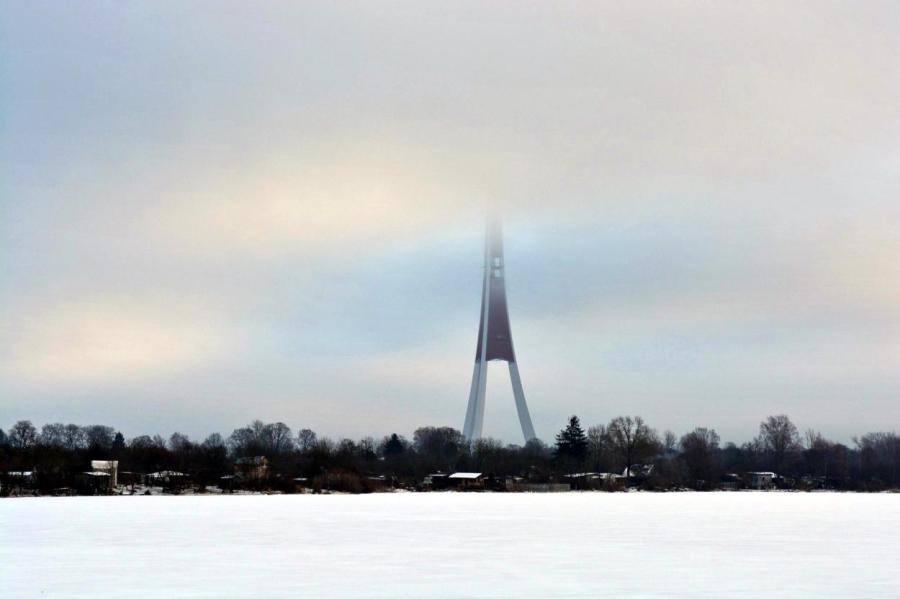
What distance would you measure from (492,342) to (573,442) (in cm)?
2941

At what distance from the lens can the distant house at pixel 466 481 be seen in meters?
84.1

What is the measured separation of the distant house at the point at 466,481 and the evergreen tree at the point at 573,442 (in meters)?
15.7

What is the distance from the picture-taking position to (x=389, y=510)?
40875 mm

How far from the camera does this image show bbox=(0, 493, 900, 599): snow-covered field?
47.6 ft

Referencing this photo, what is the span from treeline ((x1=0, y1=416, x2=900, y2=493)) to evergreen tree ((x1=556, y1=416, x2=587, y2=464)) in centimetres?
11

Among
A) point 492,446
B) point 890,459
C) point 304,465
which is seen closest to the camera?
point 304,465

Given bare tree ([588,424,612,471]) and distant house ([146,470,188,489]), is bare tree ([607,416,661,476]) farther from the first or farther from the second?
distant house ([146,470,188,489])

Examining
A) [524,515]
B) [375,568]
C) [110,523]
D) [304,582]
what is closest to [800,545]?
[375,568]

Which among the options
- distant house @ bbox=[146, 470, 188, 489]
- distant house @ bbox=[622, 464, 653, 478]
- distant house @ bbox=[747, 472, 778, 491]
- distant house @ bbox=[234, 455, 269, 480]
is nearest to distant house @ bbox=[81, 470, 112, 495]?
distant house @ bbox=[146, 470, 188, 489]

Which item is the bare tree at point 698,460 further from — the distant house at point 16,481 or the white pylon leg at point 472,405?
the distant house at point 16,481

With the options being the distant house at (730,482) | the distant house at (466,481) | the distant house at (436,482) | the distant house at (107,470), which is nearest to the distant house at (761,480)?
the distant house at (730,482)

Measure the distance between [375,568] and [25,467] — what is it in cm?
6079

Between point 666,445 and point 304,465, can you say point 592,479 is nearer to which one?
point 304,465

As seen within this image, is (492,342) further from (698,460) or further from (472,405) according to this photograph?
(698,460)
